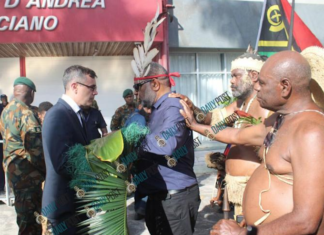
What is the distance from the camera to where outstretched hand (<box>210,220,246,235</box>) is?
5.73ft

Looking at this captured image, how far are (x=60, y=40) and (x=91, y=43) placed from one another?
0.80m

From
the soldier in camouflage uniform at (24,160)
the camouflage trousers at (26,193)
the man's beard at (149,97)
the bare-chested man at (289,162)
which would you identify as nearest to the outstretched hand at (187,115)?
the man's beard at (149,97)

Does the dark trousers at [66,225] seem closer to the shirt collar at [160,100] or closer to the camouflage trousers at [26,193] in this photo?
the shirt collar at [160,100]

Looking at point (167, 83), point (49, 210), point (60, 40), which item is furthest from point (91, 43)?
point (49, 210)

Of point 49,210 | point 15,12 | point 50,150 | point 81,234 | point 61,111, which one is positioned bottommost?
point 81,234

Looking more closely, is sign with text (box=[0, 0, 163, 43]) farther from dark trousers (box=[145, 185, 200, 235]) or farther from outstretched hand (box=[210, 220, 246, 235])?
outstretched hand (box=[210, 220, 246, 235])

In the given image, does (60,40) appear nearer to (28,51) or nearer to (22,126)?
(28,51)

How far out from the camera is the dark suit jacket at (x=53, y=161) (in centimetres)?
223

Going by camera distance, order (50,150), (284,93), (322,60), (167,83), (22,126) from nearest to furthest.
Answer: (284,93) < (322,60) < (50,150) < (167,83) < (22,126)

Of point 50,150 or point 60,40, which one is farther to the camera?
point 60,40

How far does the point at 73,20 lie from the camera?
318 inches

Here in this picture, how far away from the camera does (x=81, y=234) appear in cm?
239

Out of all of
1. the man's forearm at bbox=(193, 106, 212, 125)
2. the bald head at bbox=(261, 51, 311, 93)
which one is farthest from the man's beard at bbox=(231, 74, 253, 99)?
the bald head at bbox=(261, 51, 311, 93)

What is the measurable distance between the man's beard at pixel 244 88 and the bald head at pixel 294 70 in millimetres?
1756
